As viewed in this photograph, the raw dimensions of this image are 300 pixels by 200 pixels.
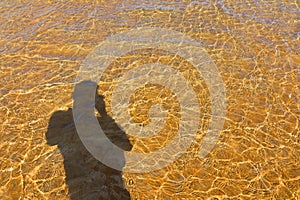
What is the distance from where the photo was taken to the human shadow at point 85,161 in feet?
12.6

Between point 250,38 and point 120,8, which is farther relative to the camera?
point 120,8

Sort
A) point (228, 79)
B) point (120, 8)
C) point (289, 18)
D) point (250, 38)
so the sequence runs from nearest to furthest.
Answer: point (228, 79) < point (250, 38) < point (289, 18) < point (120, 8)

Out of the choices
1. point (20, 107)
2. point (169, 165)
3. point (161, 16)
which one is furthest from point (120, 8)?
point (169, 165)

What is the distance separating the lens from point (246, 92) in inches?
207

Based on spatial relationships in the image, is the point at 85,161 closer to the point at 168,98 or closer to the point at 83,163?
the point at 83,163

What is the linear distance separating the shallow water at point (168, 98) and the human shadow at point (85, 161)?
17mm

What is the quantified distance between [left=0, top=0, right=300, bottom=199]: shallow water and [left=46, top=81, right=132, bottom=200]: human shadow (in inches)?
0.7

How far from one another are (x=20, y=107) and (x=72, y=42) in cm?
222

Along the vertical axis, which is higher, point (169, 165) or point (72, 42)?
point (72, 42)

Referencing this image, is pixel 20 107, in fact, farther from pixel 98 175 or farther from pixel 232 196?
pixel 232 196

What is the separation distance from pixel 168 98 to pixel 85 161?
1904 mm

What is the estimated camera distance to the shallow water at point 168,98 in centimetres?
394

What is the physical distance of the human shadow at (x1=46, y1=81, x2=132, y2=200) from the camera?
3.85 metres

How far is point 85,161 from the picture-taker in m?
4.20
